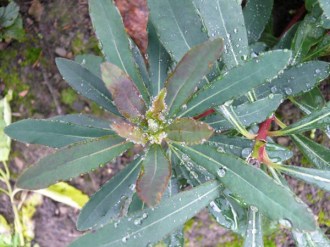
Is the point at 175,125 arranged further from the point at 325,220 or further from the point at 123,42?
the point at 325,220

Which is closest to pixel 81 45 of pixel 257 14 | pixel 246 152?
pixel 257 14

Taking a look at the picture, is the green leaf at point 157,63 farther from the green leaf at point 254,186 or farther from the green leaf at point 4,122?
the green leaf at point 4,122

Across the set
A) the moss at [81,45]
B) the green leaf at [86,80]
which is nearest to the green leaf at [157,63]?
the green leaf at [86,80]

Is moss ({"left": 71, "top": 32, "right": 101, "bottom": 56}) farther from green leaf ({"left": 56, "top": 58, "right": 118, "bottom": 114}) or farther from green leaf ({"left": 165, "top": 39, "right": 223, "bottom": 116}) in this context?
green leaf ({"left": 165, "top": 39, "right": 223, "bottom": 116})

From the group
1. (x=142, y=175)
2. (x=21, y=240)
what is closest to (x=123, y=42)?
(x=142, y=175)

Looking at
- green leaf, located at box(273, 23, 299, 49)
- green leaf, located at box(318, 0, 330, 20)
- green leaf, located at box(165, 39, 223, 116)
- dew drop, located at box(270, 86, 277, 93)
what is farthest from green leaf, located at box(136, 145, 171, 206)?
green leaf, located at box(273, 23, 299, 49)

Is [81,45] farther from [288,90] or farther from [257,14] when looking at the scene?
[288,90]
